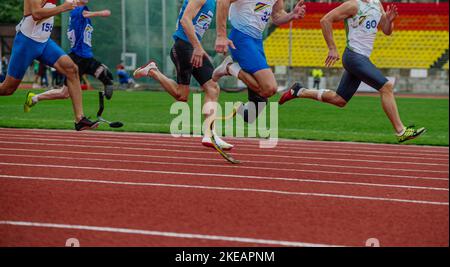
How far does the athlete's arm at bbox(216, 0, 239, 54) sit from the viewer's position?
8195 millimetres

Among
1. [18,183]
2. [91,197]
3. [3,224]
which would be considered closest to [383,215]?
[91,197]

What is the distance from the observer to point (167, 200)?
5.95m

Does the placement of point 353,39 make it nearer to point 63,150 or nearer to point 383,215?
point 63,150

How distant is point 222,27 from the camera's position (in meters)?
8.44

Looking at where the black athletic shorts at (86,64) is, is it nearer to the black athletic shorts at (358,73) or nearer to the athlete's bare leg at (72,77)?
the athlete's bare leg at (72,77)

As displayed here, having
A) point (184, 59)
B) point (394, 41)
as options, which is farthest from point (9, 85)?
point (394, 41)

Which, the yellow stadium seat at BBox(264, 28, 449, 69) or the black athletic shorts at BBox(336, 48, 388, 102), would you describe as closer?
the black athletic shorts at BBox(336, 48, 388, 102)

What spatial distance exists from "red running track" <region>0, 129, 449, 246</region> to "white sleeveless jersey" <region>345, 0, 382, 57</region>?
146 cm

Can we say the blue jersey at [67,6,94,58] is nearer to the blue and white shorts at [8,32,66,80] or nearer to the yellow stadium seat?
the blue and white shorts at [8,32,66,80]

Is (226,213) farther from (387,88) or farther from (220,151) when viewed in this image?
(387,88)

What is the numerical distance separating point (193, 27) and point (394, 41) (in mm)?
38368

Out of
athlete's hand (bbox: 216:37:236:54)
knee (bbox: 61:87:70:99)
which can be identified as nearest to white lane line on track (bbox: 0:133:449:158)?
knee (bbox: 61:87:70:99)

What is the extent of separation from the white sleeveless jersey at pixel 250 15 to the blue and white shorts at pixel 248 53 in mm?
75

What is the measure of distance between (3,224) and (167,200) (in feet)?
4.54
